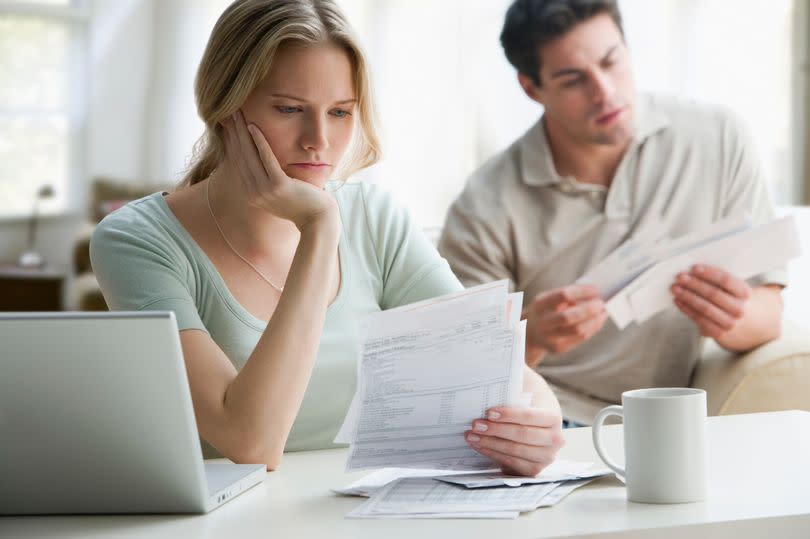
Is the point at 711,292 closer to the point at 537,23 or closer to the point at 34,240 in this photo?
the point at 537,23

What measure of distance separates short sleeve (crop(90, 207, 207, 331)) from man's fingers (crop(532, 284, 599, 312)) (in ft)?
2.79

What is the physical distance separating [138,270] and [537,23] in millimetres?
1341

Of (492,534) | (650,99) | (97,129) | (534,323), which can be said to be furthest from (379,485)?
(97,129)

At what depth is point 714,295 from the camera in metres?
2.05

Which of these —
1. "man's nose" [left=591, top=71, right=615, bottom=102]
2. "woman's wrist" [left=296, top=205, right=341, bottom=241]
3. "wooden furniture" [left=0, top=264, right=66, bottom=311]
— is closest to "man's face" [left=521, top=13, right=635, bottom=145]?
"man's nose" [left=591, top=71, right=615, bottom=102]

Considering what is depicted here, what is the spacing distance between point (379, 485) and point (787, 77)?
191 inches

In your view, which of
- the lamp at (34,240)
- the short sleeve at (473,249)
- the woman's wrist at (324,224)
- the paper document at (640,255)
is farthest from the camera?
the lamp at (34,240)

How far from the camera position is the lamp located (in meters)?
5.43

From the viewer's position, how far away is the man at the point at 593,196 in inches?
87.7

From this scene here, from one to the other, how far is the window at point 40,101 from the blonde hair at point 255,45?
452 cm

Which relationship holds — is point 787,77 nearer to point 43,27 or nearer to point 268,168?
point 43,27

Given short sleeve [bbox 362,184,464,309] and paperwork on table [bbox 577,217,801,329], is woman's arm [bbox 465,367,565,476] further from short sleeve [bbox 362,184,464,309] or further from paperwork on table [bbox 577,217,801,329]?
paperwork on table [bbox 577,217,801,329]

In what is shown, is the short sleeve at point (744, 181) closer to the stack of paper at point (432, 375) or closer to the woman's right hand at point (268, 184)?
the woman's right hand at point (268, 184)

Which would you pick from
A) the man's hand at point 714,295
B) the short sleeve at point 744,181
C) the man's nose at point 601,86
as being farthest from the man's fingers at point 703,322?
the man's nose at point 601,86
